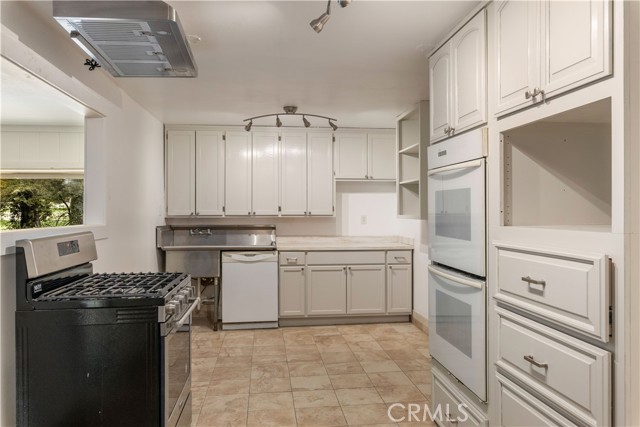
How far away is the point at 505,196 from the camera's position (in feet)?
5.41

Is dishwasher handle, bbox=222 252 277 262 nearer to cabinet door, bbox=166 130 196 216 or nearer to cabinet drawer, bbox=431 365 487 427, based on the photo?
cabinet door, bbox=166 130 196 216

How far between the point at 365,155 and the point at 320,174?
0.60 meters

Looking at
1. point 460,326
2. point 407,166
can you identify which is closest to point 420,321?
point 407,166

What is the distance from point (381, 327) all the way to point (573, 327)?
3.07m

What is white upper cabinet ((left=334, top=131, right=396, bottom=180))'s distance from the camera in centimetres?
457

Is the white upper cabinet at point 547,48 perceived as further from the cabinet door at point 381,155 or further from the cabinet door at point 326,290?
the cabinet door at point 381,155

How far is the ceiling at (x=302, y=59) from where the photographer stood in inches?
73.2

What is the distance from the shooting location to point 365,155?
15.1ft

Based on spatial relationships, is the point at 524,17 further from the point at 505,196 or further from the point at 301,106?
the point at 301,106

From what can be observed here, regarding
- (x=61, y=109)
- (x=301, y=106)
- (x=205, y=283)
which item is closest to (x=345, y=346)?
(x=205, y=283)

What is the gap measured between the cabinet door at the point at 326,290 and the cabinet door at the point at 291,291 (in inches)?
3.4

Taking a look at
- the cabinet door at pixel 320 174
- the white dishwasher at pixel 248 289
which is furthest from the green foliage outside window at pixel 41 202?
the cabinet door at pixel 320 174

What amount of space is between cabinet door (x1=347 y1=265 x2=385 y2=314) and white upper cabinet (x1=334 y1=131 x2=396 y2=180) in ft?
3.71

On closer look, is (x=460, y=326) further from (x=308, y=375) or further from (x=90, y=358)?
(x=90, y=358)
